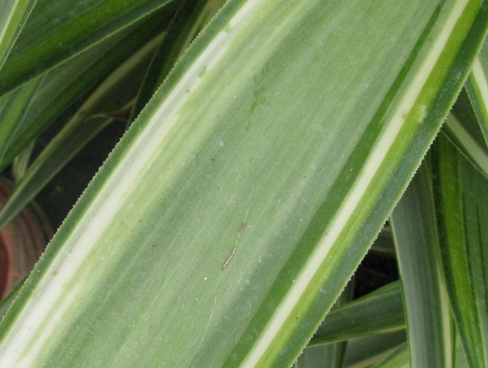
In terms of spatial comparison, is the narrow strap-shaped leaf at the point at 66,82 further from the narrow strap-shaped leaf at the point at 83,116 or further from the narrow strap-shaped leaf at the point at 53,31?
the narrow strap-shaped leaf at the point at 53,31

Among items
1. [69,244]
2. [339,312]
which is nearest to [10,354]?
[69,244]

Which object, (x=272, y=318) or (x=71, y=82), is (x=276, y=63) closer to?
(x=272, y=318)

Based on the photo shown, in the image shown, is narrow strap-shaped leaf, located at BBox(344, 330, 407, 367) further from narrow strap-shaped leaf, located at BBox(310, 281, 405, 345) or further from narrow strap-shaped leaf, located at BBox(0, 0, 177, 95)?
narrow strap-shaped leaf, located at BBox(0, 0, 177, 95)

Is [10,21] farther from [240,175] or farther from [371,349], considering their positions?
[371,349]

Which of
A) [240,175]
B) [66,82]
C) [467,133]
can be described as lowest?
[240,175]

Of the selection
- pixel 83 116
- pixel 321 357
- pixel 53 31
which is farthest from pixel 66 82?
pixel 321 357
